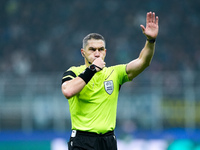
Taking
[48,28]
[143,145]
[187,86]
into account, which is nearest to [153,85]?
[187,86]

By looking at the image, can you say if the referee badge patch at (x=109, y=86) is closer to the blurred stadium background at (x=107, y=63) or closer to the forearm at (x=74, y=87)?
the forearm at (x=74, y=87)

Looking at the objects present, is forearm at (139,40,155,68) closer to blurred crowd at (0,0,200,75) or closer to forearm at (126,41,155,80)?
forearm at (126,41,155,80)

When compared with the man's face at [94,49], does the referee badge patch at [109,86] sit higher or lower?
lower

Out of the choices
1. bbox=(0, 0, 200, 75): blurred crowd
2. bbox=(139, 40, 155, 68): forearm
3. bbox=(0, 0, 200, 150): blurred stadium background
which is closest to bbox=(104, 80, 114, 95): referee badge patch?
bbox=(139, 40, 155, 68): forearm

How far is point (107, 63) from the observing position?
51.3 ft

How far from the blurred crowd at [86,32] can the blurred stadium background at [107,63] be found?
0.13 feet

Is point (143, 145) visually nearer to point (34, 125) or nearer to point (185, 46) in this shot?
point (34, 125)

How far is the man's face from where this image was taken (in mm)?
4438

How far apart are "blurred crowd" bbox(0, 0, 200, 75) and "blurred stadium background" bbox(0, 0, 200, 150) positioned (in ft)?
0.13

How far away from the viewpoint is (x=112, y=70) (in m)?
4.67

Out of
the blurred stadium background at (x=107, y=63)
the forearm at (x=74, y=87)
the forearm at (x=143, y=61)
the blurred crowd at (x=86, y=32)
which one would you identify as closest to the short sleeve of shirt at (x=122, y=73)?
the forearm at (x=143, y=61)

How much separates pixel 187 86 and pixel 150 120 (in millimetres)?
1378

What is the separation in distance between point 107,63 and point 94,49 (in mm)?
11170

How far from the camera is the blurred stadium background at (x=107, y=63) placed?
11570 millimetres
